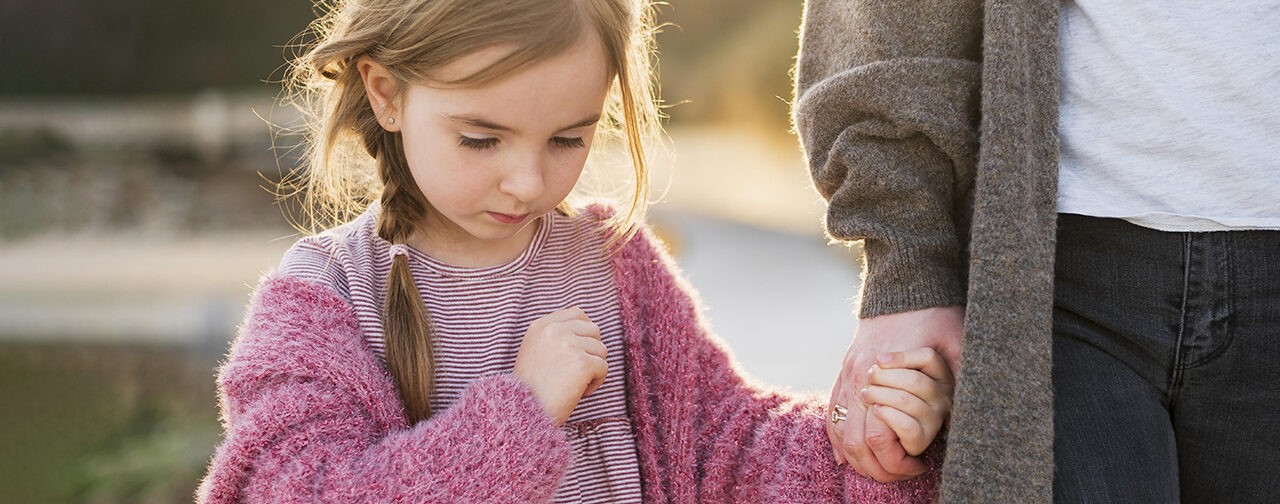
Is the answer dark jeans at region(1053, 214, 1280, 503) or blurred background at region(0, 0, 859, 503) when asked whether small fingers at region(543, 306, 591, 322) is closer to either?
dark jeans at region(1053, 214, 1280, 503)

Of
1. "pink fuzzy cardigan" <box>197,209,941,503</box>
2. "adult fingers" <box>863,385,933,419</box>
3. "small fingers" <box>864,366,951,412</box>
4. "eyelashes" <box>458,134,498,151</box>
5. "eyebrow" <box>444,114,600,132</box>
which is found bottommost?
"pink fuzzy cardigan" <box>197,209,941,503</box>

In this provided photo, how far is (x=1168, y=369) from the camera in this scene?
1404mm

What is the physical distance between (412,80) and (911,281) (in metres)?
0.71

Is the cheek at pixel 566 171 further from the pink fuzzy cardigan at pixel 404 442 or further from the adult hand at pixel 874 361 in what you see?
the adult hand at pixel 874 361

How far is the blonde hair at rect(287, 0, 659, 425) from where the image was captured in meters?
1.56

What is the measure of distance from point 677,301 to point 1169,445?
29.1 inches

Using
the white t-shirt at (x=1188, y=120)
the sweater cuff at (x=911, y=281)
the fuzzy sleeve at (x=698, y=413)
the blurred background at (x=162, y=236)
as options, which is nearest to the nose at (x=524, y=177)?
the fuzzy sleeve at (x=698, y=413)

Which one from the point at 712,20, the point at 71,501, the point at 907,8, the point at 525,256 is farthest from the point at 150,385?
the point at 712,20

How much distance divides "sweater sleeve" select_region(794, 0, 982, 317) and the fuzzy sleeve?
24 centimetres

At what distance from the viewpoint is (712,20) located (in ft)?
30.6

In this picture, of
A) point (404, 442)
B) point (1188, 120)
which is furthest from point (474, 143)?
point (1188, 120)

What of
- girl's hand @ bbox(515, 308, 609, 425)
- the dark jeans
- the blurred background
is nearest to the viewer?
the dark jeans

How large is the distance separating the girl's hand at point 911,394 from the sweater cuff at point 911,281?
7cm

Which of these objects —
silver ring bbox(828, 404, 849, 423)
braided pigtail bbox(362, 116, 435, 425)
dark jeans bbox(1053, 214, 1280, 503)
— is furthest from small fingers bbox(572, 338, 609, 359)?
dark jeans bbox(1053, 214, 1280, 503)
